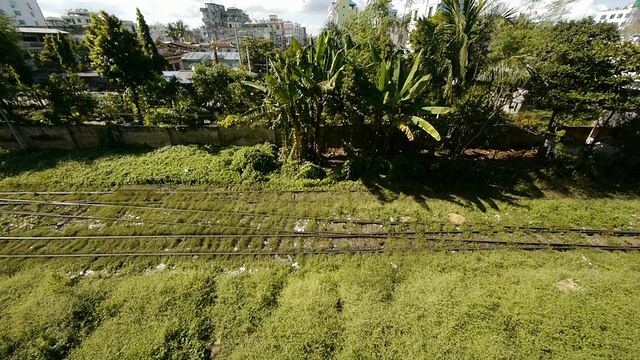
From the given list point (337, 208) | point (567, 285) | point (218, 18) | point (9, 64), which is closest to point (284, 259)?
point (337, 208)

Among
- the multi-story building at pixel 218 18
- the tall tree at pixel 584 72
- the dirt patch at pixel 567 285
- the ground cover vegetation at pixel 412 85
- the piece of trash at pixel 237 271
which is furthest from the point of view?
the multi-story building at pixel 218 18

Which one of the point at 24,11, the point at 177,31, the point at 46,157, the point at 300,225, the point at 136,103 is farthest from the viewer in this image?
the point at 177,31

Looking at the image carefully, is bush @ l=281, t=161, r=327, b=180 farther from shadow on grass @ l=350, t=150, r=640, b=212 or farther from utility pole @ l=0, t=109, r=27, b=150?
utility pole @ l=0, t=109, r=27, b=150

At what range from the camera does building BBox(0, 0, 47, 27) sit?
42.0 metres

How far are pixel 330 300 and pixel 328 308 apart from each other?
179mm

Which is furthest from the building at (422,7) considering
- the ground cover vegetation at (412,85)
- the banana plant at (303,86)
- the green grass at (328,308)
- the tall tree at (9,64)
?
the tall tree at (9,64)

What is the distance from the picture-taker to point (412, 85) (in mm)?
8492

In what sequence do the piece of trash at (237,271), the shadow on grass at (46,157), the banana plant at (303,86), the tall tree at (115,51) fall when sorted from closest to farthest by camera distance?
the piece of trash at (237,271) → the banana plant at (303,86) → the shadow on grass at (46,157) → the tall tree at (115,51)

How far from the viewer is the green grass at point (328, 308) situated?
14.8 feet

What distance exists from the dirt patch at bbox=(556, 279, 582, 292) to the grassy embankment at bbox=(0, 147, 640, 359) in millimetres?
27

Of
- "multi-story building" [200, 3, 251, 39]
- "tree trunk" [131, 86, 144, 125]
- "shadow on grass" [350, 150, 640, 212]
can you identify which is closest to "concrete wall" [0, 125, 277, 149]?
"tree trunk" [131, 86, 144, 125]

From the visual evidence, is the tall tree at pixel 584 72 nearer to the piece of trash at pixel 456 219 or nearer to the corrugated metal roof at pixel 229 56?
the piece of trash at pixel 456 219

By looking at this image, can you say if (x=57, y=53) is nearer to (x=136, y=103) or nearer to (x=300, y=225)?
(x=136, y=103)

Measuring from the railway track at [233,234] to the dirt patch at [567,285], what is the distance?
1.22 m
